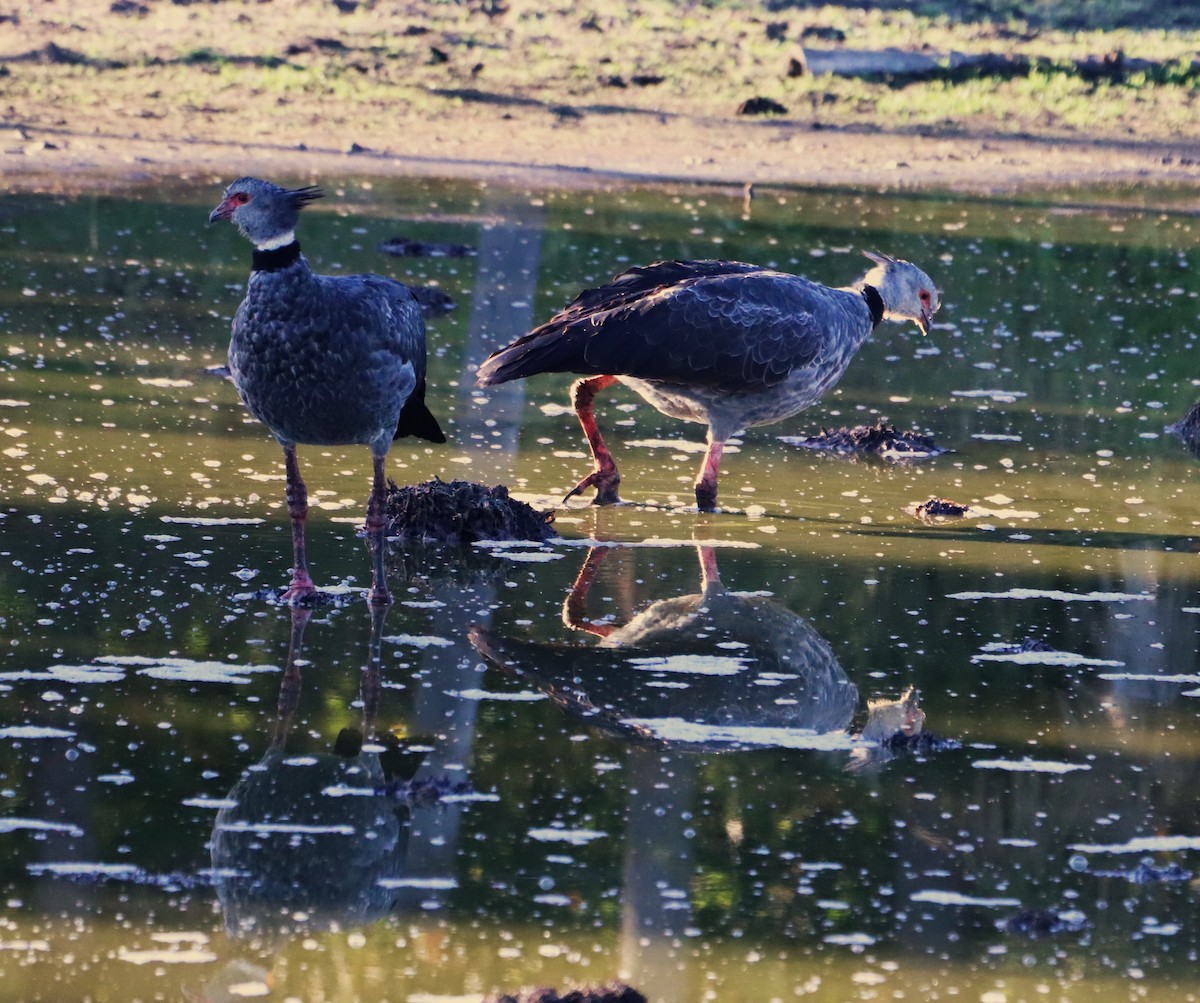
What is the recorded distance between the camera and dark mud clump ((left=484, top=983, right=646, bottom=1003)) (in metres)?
4.70

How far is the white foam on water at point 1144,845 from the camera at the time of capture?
18.9 feet

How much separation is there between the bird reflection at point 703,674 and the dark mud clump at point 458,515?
71cm

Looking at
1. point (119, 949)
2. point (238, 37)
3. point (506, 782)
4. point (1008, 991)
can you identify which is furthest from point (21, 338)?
point (238, 37)

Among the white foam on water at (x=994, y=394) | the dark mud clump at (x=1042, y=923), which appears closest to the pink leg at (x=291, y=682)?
the dark mud clump at (x=1042, y=923)

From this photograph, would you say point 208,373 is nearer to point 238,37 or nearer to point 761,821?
point 761,821

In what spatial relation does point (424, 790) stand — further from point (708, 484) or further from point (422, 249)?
point (422, 249)

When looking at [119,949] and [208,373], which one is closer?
[119,949]

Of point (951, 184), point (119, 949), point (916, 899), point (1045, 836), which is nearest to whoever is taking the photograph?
point (119, 949)

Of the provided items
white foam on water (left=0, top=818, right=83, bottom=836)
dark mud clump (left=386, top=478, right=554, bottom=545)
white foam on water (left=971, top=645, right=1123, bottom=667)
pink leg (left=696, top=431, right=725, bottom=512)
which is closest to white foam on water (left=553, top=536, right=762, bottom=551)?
dark mud clump (left=386, top=478, right=554, bottom=545)

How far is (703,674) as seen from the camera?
7098 mm

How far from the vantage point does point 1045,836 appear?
5.85m

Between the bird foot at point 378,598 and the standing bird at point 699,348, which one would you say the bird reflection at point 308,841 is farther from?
the standing bird at point 699,348

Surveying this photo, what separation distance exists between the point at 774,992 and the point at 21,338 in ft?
25.9

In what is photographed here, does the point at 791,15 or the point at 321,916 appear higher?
the point at 791,15
